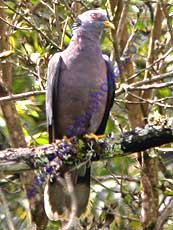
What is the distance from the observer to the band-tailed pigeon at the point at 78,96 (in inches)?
198

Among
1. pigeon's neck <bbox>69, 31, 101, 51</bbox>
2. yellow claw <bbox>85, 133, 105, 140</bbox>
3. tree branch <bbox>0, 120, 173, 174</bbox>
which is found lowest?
yellow claw <bbox>85, 133, 105, 140</bbox>

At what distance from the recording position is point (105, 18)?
530 centimetres

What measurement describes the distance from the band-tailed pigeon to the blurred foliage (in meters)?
0.12

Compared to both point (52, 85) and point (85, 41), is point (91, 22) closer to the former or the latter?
point (85, 41)

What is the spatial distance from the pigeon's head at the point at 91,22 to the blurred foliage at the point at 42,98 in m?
0.08

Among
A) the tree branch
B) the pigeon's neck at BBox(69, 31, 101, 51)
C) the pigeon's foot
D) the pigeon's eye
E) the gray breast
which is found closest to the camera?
the tree branch

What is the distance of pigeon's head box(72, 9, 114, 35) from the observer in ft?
17.3

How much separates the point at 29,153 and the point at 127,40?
2.02m

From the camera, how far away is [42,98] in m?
6.59

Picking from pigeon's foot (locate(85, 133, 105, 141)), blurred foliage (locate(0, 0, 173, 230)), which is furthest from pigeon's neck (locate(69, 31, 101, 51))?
pigeon's foot (locate(85, 133, 105, 141))

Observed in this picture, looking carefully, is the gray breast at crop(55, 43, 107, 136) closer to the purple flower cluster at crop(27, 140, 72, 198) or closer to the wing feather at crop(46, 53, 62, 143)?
the wing feather at crop(46, 53, 62, 143)

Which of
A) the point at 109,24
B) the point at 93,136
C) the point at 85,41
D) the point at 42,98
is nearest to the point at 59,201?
the point at 93,136

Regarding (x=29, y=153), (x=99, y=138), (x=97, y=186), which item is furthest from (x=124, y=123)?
(x=29, y=153)

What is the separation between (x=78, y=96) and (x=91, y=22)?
0.64 meters
